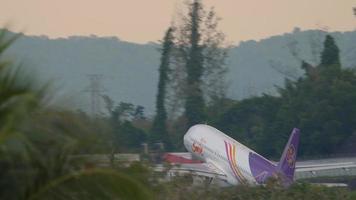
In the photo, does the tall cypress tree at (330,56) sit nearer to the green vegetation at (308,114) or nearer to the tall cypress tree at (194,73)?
the green vegetation at (308,114)

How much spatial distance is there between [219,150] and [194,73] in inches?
1655

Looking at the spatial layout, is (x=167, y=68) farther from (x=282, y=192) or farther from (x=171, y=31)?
(x=282, y=192)

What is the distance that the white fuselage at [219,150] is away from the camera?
48938mm

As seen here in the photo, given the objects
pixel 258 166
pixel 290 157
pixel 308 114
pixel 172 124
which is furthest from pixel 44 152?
pixel 172 124

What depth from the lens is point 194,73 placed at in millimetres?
92562

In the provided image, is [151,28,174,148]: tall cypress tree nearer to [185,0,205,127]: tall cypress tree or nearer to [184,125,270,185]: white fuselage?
[185,0,205,127]: tall cypress tree

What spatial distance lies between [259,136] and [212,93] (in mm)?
20333

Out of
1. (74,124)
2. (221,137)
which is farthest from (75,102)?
(221,137)

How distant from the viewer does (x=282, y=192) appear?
45.6 ft

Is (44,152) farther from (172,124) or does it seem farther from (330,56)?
(172,124)

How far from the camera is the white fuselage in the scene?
161 feet

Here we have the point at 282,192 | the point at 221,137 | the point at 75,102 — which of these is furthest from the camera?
the point at 221,137

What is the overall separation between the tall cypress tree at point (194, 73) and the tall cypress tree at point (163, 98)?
5.73 ft

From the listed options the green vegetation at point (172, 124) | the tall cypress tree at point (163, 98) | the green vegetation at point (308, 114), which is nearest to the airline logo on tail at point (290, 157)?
the green vegetation at point (172, 124)
